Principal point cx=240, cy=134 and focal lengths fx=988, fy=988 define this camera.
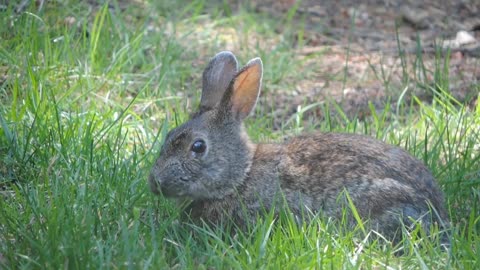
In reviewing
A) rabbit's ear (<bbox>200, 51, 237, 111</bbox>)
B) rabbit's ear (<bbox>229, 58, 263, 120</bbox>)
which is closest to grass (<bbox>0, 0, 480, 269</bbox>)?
rabbit's ear (<bbox>200, 51, 237, 111</bbox>)

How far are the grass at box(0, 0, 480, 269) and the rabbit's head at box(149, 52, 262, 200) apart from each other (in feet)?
0.61

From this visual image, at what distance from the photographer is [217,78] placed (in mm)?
5723

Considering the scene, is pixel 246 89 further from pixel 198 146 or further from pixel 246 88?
pixel 198 146

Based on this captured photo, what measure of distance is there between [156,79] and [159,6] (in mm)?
1661

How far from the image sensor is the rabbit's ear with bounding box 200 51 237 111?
567 centimetres

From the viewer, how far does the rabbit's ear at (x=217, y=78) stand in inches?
223

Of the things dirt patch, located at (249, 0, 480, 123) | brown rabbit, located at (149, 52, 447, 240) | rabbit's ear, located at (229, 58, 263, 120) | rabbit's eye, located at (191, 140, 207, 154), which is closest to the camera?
brown rabbit, located at (149, 52, 447, 240)

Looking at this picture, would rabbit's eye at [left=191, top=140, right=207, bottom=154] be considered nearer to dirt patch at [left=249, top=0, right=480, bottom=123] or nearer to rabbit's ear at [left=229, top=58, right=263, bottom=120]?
rabbit's ear at [left=229, top=58, right=263, bottom=120]

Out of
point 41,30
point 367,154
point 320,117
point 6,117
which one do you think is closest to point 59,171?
point 6,117

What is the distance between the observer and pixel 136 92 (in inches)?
279

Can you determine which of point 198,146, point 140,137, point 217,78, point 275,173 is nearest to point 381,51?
point 140,137

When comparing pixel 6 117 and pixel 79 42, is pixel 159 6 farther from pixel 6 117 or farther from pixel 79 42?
pixel 6 117

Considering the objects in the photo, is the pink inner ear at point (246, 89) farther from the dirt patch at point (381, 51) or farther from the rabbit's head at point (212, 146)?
the dirt patch at point (381, 51)

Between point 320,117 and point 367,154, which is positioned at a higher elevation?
point 367,154
